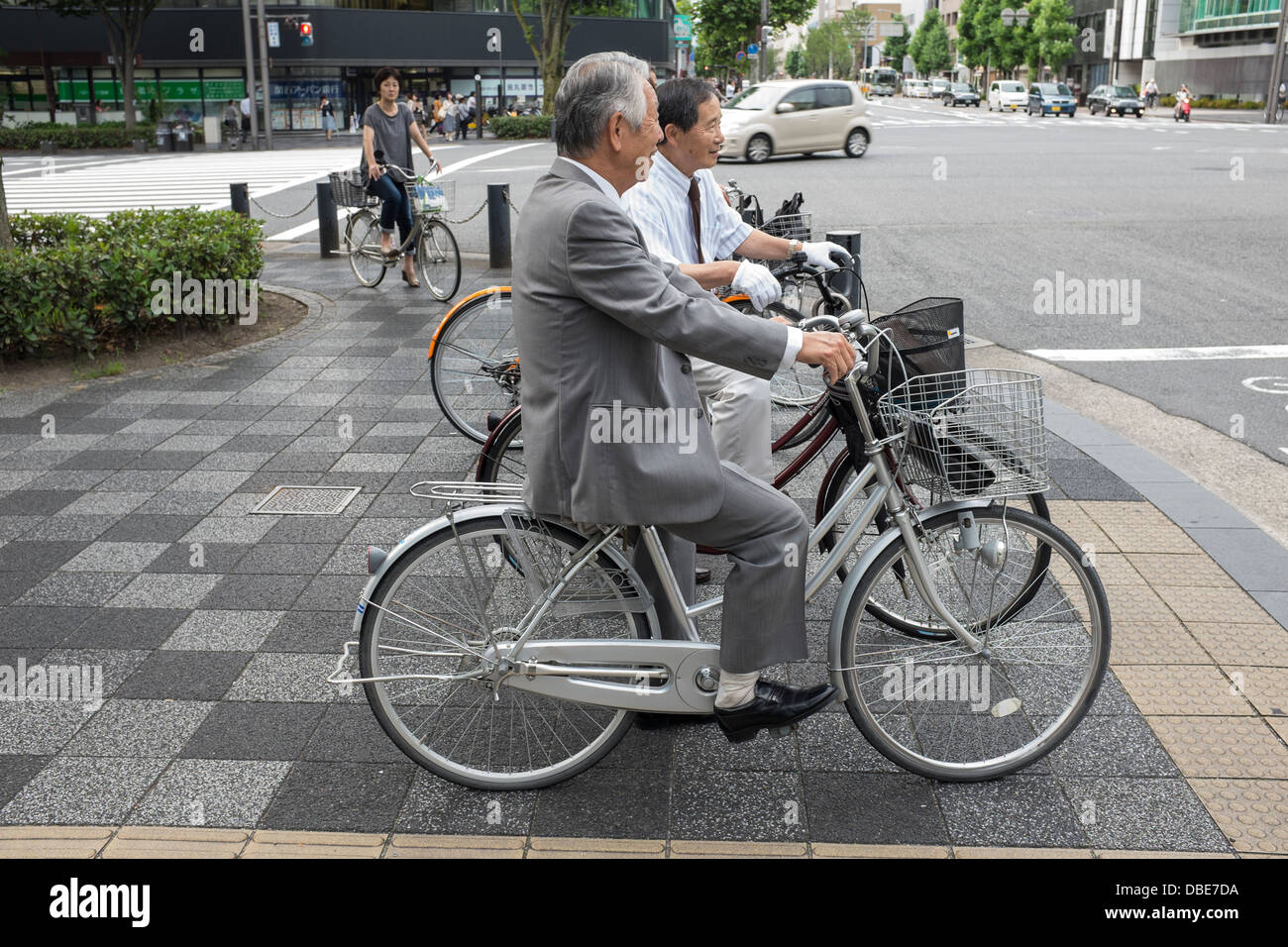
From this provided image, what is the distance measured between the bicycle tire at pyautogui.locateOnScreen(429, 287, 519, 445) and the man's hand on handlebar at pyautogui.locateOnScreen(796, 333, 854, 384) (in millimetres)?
2682

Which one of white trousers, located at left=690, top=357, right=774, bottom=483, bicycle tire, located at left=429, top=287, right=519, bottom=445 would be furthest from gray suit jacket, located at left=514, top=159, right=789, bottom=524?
bicycle tire, located at left=429, top=287, right=519, bottom=445

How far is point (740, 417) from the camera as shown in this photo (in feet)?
12.9

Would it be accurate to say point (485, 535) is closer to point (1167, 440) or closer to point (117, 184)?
point (1167, 440)

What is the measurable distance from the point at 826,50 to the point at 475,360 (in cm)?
13621

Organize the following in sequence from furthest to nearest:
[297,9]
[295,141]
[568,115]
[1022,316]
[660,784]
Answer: [297,9]
[295,141]
[1022,316]
[660,784]
[568,115]

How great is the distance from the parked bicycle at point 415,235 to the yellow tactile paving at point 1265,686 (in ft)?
25.3

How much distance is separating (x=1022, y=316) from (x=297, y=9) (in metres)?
42.5

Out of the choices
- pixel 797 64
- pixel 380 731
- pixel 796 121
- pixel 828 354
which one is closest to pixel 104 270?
pixel 380 731

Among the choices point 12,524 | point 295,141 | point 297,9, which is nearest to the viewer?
point 12,524

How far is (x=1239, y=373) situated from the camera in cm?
789

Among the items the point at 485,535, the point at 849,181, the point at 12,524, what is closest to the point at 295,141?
the point at 849,181

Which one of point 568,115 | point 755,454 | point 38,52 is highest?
point 38,52

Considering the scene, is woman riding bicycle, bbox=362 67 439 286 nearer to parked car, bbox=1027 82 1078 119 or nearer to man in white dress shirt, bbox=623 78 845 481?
man in white dress shirt, bbox=623 78 845 481

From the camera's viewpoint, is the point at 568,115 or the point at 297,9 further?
the point at 297,9
